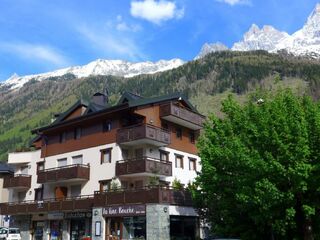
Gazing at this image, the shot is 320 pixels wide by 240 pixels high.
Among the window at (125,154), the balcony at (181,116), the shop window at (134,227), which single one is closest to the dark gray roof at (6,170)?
the window at (125,154)

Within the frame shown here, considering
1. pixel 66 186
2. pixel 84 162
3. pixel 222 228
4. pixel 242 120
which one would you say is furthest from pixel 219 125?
pixel 66 186

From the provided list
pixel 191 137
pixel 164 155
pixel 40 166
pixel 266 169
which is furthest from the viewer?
pixel 40 166

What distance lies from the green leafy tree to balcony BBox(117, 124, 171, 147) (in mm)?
8200

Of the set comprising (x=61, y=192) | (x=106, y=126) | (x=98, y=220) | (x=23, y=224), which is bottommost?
(x=98, y=220)

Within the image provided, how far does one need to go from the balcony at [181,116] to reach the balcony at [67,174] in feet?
30.0

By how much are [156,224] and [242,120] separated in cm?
1096

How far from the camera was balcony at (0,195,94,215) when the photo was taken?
40.2 meters

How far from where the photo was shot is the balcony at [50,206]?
40.2 m

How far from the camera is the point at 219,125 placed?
105 feet

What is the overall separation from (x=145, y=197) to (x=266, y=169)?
1326cm

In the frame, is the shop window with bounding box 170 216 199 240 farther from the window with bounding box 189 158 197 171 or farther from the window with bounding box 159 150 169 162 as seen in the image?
the window with bounding box 189 158 197 171

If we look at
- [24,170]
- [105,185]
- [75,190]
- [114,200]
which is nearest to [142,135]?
[114,200]

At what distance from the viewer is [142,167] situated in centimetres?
3766

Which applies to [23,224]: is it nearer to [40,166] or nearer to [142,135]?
[40,166]
